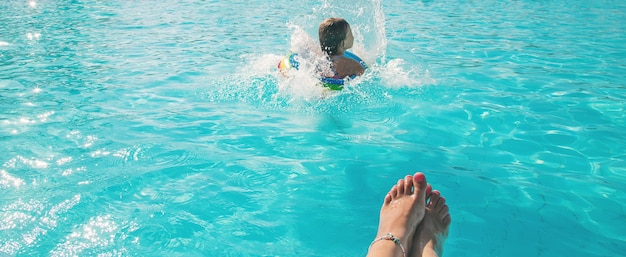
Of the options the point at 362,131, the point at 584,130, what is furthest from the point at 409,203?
the point at 584,130

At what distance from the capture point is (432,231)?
254 centimetres

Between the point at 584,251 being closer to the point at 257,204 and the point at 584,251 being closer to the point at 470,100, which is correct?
the point at 257,204

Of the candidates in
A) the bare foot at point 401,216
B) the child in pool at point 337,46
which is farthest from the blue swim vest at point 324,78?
the bare foot at point 401,216

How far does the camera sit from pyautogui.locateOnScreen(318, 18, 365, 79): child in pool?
5.23 m

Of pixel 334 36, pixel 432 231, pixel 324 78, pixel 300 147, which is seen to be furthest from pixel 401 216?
pixel 334 36

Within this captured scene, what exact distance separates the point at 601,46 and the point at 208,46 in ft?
22.3

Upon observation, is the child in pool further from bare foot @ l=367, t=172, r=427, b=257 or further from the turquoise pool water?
bare foot @ l=367, t=172, r=427, b=257

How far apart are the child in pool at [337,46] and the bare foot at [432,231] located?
2.72m

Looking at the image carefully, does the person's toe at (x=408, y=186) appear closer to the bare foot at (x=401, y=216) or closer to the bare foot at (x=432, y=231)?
the bare foot at (x=401, y=216)

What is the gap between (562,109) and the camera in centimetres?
→ 494

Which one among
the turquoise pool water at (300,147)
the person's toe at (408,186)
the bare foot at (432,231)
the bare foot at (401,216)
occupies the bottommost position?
the turquoise pool water at (300,147)

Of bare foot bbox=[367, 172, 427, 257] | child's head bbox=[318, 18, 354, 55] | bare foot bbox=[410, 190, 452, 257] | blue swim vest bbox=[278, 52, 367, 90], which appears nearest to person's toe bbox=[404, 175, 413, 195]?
bare foot bbox=[367, 172, 427, 257]

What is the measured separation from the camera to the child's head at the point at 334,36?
17.1 feet

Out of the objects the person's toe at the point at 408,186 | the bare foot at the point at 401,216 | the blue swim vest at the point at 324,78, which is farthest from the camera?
the blue swim vest at the point at 324,78
